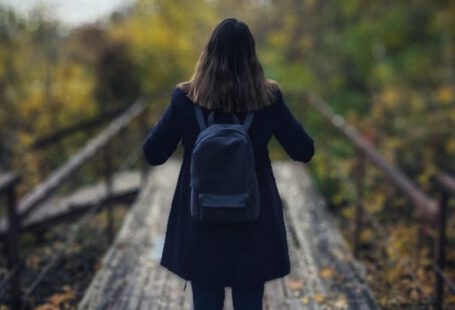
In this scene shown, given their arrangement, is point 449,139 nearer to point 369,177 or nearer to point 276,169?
point 369,177

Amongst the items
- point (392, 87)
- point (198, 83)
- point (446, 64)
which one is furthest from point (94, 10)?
point (198, 83)

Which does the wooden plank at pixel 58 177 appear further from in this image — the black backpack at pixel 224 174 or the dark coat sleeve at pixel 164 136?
the black backpack at pixel 224 174

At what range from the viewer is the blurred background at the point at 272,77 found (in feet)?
28.9

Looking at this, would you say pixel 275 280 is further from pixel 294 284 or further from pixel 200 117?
pixel 200 117

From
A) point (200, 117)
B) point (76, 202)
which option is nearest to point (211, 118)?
point (200, 117)

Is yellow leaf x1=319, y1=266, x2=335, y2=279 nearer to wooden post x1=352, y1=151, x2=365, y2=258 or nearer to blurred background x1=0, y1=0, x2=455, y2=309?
wooden post x1=352, y1=151, x2=365, y2=258

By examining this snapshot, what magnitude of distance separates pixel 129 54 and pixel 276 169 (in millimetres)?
6483

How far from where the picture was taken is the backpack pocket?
238cm

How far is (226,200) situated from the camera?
2379 mm

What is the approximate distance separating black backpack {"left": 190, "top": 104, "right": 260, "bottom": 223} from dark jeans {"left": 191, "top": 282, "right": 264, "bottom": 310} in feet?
1.26

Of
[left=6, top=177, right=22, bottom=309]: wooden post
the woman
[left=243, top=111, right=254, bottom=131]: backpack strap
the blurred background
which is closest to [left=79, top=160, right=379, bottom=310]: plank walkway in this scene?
[left=6, top=177, right=22, bottom=309]: wooden post

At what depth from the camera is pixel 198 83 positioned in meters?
2.40

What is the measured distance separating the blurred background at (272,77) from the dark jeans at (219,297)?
400cm

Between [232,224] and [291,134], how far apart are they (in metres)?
0.43
